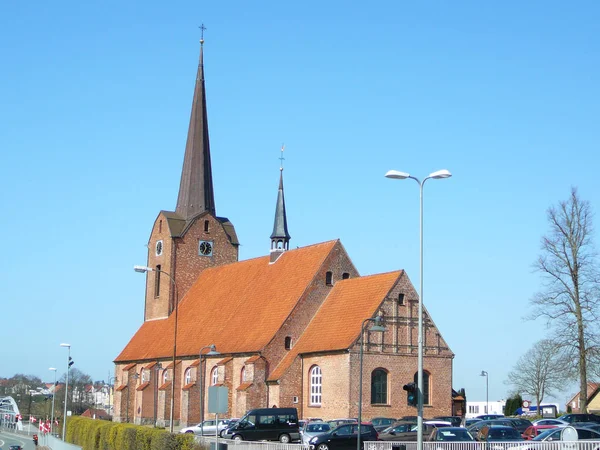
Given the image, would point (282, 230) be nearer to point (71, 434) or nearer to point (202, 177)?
point (202, 177)

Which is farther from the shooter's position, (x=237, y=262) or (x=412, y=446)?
(x=237, y=262)

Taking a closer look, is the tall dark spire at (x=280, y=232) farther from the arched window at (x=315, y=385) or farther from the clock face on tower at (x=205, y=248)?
the arched window at (x=315, y=385)

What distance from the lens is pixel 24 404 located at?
168m

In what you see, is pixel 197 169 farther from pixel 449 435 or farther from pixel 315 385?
pixel 449 435

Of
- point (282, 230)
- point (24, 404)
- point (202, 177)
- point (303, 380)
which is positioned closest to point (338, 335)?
point (303, 380)

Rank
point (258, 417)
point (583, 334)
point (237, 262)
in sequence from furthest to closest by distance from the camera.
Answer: point (237, 262) < point (583, 334) < point (258, 417)

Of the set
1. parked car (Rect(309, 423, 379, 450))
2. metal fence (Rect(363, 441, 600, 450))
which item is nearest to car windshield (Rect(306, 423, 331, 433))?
parked car (Rect(309, 423, 379, 450))

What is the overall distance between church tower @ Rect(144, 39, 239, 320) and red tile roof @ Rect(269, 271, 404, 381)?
59.7ft

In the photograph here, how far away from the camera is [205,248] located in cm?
7412

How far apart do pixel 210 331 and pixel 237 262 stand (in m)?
8.49

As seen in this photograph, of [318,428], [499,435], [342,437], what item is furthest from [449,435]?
[318,428]

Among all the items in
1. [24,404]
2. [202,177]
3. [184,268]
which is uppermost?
[202,177]

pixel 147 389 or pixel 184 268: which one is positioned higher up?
pixel 184 268

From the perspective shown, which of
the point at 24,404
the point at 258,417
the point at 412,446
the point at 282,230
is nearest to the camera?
the point at 412,446
